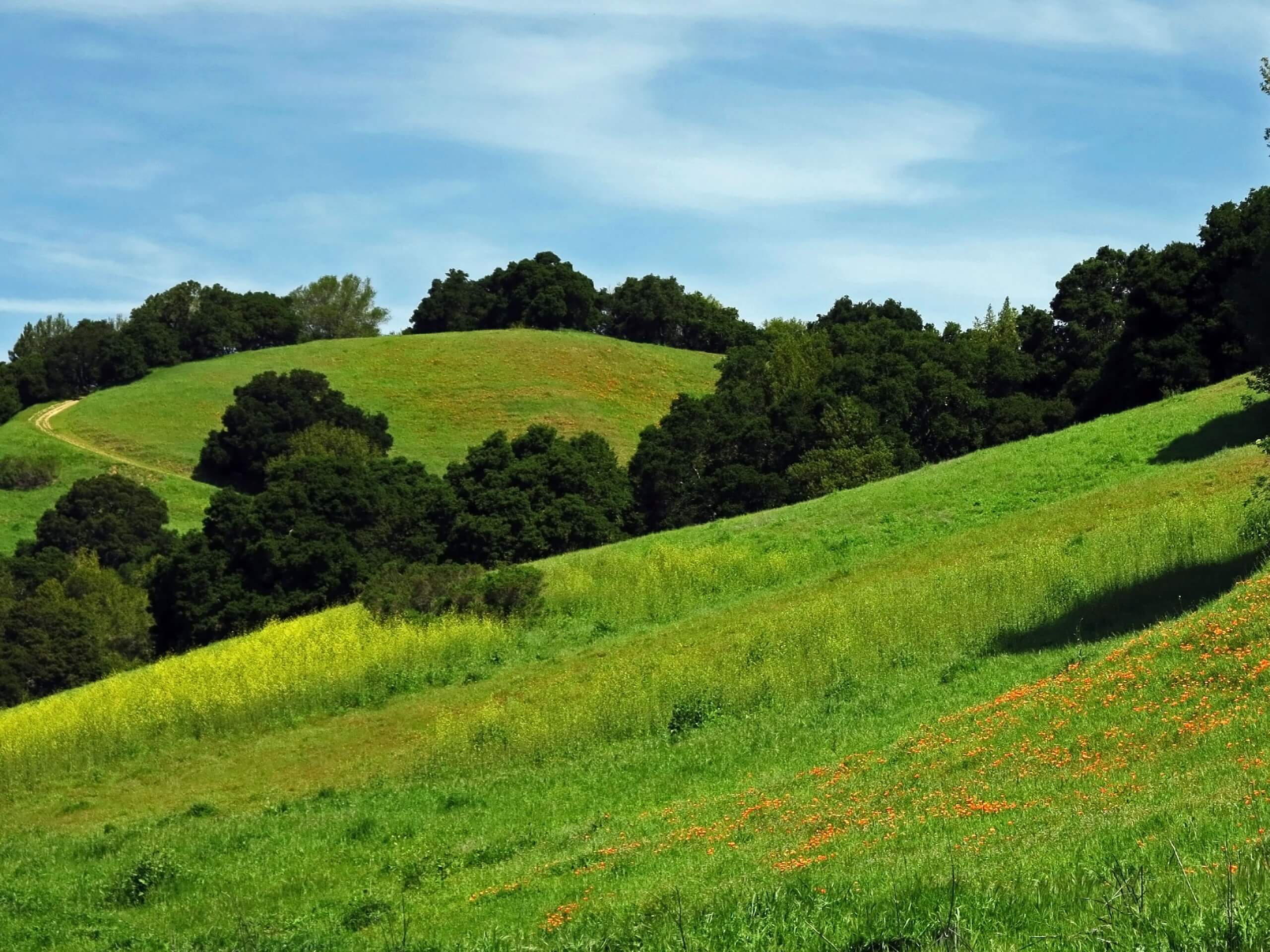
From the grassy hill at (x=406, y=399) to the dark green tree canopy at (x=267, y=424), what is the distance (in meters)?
1.96

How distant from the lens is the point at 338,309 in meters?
157

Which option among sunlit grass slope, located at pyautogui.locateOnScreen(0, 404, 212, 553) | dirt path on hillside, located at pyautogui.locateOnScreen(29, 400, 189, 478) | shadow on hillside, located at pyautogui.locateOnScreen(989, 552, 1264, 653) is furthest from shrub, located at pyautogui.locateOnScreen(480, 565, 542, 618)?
dirt path on hillside, located at pyautogui.locateOnScreen(29, 400, 189, 478)

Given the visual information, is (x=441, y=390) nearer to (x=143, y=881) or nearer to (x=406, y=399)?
(x=406, y=399)

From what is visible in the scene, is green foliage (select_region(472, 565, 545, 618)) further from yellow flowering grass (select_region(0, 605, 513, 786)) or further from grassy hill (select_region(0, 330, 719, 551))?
grassy hill (select_region(0, 330, 719, 551))

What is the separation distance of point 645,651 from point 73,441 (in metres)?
72.4

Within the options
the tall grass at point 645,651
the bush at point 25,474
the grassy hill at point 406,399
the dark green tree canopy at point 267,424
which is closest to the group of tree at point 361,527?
the tall grass at point 645,651

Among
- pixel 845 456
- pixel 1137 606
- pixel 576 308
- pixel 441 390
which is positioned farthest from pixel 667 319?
pixel 1137 606

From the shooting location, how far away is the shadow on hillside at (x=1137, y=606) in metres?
24.3

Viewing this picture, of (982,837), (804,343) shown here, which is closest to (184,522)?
(804,343)

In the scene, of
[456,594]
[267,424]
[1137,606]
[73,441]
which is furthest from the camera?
[73,441]

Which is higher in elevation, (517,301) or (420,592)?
(517,301)

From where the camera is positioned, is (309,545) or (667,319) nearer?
(309,545)

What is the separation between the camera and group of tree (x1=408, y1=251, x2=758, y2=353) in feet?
433

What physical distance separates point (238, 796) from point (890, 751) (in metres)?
14.0
